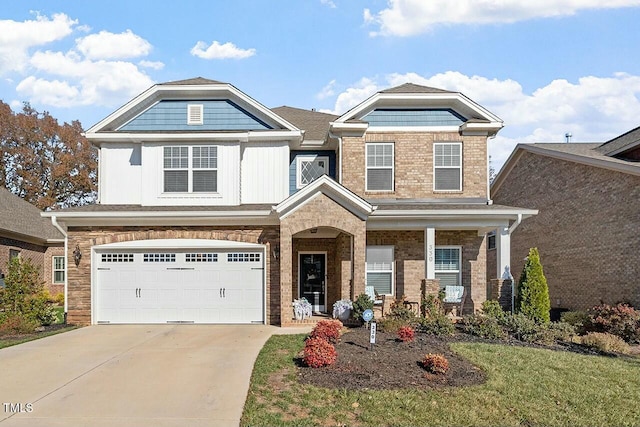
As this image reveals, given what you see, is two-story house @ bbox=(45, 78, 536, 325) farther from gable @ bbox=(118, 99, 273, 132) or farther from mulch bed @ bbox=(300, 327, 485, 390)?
mulch bed @ bbox=(300, 327, 485, 390)

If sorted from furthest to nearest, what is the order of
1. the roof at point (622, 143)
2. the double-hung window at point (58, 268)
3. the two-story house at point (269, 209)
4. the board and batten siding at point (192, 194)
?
the double-hung window at point (58, 268)
the roof at point (622, 143)
the board and batten siding at point (192, 194)
the two-story house at point (269, 209)

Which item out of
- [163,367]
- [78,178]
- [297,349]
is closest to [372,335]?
[297,349]

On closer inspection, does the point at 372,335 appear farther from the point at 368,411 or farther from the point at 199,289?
the point at 199,289

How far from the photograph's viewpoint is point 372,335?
393 inches

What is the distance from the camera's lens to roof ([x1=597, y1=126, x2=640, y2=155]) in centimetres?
1658

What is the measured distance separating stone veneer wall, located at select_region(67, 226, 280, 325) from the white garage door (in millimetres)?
268

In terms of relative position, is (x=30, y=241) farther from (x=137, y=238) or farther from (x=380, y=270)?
(x=380, y=270)

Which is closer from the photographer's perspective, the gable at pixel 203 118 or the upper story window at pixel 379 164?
the gable at pixel 203 118

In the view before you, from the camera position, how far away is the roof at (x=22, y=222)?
21.5 m

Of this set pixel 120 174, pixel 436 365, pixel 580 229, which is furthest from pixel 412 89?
pixel 436 365

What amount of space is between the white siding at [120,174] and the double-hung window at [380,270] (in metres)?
7.48

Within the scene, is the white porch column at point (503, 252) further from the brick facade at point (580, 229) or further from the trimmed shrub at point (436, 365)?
the trimmed shrub at point (436, 365)

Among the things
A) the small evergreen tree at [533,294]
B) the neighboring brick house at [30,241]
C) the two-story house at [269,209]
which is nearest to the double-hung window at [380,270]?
the two-story house at [269,209]

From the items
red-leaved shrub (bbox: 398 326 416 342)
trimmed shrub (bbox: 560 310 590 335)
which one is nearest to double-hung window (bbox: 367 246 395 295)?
red-leaved shrub (bbox: 398 326 416 342)
